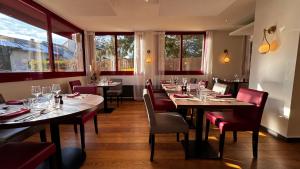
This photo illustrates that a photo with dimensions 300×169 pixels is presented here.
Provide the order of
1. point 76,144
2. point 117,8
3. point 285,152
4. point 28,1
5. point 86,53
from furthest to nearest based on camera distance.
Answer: point 86,53
point 117,8
point 28,1
point 76,144
point 285,152

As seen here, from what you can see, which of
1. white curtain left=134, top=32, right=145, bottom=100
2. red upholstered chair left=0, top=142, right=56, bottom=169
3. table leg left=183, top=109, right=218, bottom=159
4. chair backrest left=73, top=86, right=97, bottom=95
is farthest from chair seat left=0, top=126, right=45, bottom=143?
white curtain left=134, top=32, right=145, bottom=100

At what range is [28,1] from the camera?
111 inches

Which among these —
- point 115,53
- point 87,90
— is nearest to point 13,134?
point 87,90

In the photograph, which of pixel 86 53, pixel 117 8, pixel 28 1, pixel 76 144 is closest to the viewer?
pixel 76 144

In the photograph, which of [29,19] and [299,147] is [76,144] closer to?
[29,19]

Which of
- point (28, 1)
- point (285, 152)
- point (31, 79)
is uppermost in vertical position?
point (28, 1)

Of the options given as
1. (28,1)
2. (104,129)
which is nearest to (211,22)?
(104,129)

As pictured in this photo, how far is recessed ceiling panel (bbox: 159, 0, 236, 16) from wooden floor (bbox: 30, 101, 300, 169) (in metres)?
2.35

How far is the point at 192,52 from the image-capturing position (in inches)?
224

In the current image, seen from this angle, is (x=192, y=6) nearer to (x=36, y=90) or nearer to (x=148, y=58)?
(x=148, y=58)

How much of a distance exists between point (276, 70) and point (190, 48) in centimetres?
338

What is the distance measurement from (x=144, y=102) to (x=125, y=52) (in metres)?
3.75

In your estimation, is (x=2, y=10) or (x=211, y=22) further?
(x=211, y=22)

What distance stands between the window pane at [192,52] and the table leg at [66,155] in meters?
4.54
